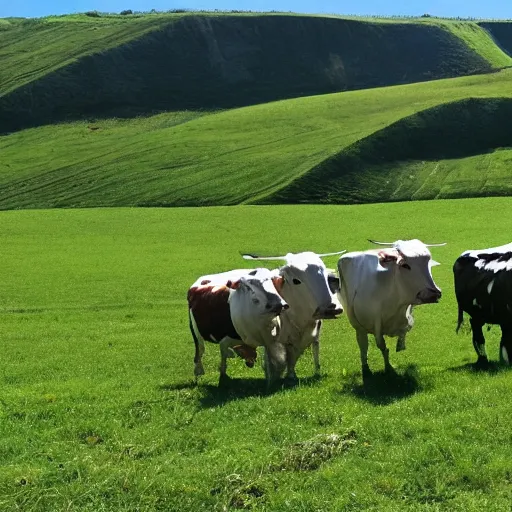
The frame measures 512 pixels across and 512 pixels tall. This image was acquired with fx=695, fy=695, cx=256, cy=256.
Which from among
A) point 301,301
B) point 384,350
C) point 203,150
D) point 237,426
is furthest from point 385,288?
point 203,150

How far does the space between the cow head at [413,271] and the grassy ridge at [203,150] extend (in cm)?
Result: 5632

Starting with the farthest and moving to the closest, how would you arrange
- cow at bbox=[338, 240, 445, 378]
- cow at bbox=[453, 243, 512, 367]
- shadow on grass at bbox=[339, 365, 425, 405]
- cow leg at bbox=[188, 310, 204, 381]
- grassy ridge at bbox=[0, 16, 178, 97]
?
grassy ridge at bbox=[0, 16, 178, 97], cow leg at bbox=[188, 310, 204, 381], cow at bbox=[453, 243, 512, 367], cow at bbox=[338, 240, 445, 378], shadow on grass at bbox=[339, 365, 425, 405]

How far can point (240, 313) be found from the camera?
1398 cm

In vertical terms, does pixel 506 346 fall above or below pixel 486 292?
below

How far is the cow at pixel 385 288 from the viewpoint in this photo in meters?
13.7

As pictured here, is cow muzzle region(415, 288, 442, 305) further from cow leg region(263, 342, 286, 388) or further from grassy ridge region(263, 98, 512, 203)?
grassy ridge region(263, 98, 512, 203)

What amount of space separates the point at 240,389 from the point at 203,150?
7713 centimetres

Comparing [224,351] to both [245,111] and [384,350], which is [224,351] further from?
[245,111]

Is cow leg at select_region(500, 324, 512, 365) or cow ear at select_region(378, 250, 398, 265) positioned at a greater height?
cow ear at select_region(378, 250, 398, 265)

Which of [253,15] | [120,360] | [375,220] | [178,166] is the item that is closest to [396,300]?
[120,360]

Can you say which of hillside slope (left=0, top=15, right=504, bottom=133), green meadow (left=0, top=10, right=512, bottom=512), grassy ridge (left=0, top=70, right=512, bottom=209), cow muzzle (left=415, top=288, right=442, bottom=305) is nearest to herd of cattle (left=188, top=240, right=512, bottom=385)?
cow muzzle (left=415, top=288, right=442, bottom=305)

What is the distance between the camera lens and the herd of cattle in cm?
1370

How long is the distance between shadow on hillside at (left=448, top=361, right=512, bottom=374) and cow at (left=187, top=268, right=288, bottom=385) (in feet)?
11.9

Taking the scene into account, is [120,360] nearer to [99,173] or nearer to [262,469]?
[262,469]
